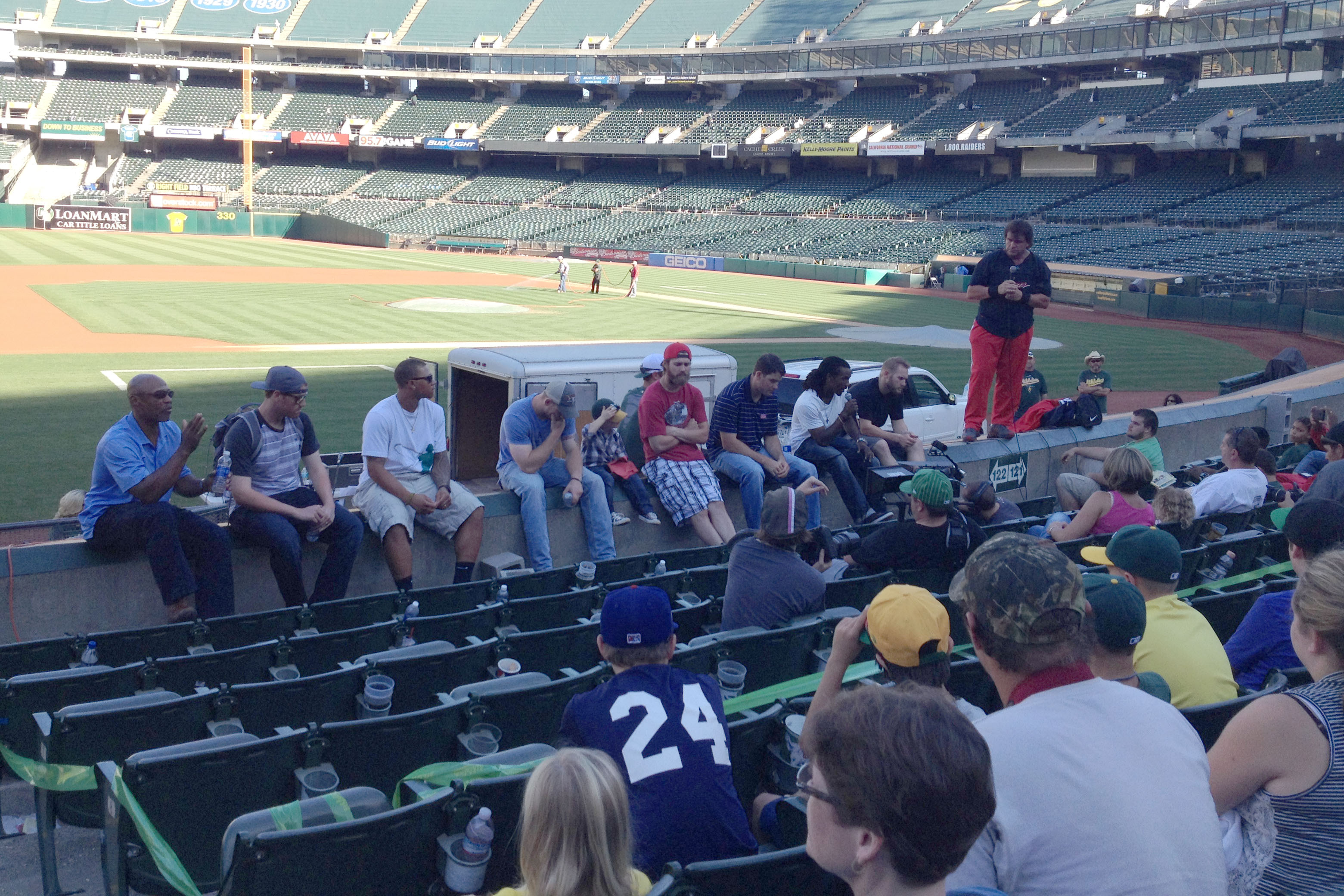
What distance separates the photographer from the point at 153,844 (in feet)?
10.4

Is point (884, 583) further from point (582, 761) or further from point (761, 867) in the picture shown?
point (582, 761)

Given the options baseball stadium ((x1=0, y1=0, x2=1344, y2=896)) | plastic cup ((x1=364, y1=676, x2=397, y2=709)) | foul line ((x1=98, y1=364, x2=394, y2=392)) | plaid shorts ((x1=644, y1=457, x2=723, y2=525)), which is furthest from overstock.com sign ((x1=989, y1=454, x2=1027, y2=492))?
foul line ((x1=98, y1=364, x2=394, y2=392))

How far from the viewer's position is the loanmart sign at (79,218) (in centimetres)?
5728

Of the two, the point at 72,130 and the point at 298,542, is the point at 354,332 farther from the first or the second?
the point at 72,130

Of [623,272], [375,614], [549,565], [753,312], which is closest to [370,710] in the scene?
[375,614]

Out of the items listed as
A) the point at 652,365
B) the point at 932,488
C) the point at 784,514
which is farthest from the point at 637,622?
the point at 652,365

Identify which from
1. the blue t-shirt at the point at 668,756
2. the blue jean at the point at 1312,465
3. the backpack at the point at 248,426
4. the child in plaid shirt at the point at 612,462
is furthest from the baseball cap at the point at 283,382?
the blue jean at the point at 1312,465

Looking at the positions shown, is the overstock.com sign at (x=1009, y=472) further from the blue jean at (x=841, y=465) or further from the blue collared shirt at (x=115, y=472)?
the blue collared shirt at (x=115, y=472)

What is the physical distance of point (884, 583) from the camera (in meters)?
5.80

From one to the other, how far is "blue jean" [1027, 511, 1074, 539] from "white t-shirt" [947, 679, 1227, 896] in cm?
427

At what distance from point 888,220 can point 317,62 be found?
4282cm

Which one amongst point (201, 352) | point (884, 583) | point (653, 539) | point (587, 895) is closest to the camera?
point (587, 895)

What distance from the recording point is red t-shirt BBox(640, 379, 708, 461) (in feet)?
28.0

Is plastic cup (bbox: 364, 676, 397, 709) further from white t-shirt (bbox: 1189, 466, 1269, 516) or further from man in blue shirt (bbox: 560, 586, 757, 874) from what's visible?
white t-shirt (bbox: 1189, 466, 1269, 516)
